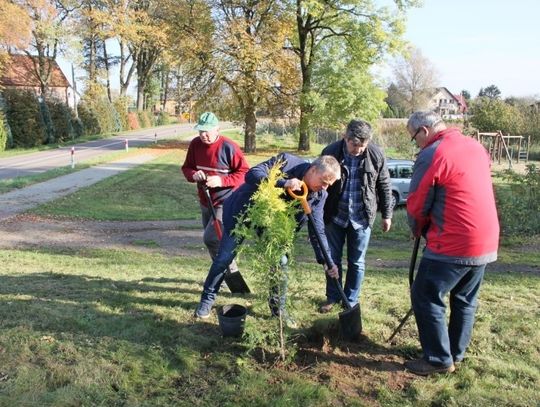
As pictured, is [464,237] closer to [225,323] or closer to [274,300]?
[274,300]

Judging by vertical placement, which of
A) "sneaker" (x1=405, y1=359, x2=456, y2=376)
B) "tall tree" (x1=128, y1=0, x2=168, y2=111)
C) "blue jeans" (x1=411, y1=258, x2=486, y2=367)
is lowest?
"sneaker" (x1=405, y1=359, x2=456, y2=376)

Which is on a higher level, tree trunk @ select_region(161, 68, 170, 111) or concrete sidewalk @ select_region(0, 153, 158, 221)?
tree trunk @ select_region(161, 68, 170, 111)

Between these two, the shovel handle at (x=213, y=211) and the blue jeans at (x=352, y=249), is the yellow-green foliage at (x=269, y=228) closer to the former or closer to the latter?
the blue jeans at (x=352, y=249)

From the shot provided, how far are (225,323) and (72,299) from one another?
6.05 feet

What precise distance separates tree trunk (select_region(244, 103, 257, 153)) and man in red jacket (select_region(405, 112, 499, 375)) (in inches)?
1028

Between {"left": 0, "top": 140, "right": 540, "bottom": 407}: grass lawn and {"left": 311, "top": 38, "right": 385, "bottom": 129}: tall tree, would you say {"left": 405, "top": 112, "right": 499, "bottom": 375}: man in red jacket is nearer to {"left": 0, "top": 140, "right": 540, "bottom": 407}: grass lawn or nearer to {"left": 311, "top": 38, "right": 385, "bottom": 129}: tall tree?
{"left": 0, "top": 140, "right": 540, "bottom": 407}: grass lawn

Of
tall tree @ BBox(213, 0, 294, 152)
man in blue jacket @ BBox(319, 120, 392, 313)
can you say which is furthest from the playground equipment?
man in blue jacket @ BBox(319, 120, 392, 313)

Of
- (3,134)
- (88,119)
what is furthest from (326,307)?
(88,119)

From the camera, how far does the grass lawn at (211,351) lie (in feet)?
11.0

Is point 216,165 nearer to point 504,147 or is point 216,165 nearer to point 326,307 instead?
point 326,307

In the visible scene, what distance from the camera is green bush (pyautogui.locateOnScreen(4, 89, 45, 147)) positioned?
2956 centimetres

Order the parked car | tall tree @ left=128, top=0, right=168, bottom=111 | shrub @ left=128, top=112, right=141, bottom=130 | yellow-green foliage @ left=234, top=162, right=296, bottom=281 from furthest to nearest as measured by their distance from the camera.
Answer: shrub @ left=128, top=112, right=141, bottom=130 → tall tree @ left=128, top=0, right=168, bottom=111 → the parked car → yellow-green foliage @ left=234, top=162, right=296, bottom=281

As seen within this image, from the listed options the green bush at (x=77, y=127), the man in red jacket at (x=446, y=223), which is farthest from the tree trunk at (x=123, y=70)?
the man in red jacket at (x=446, y=223)

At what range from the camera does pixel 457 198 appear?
3262mm
